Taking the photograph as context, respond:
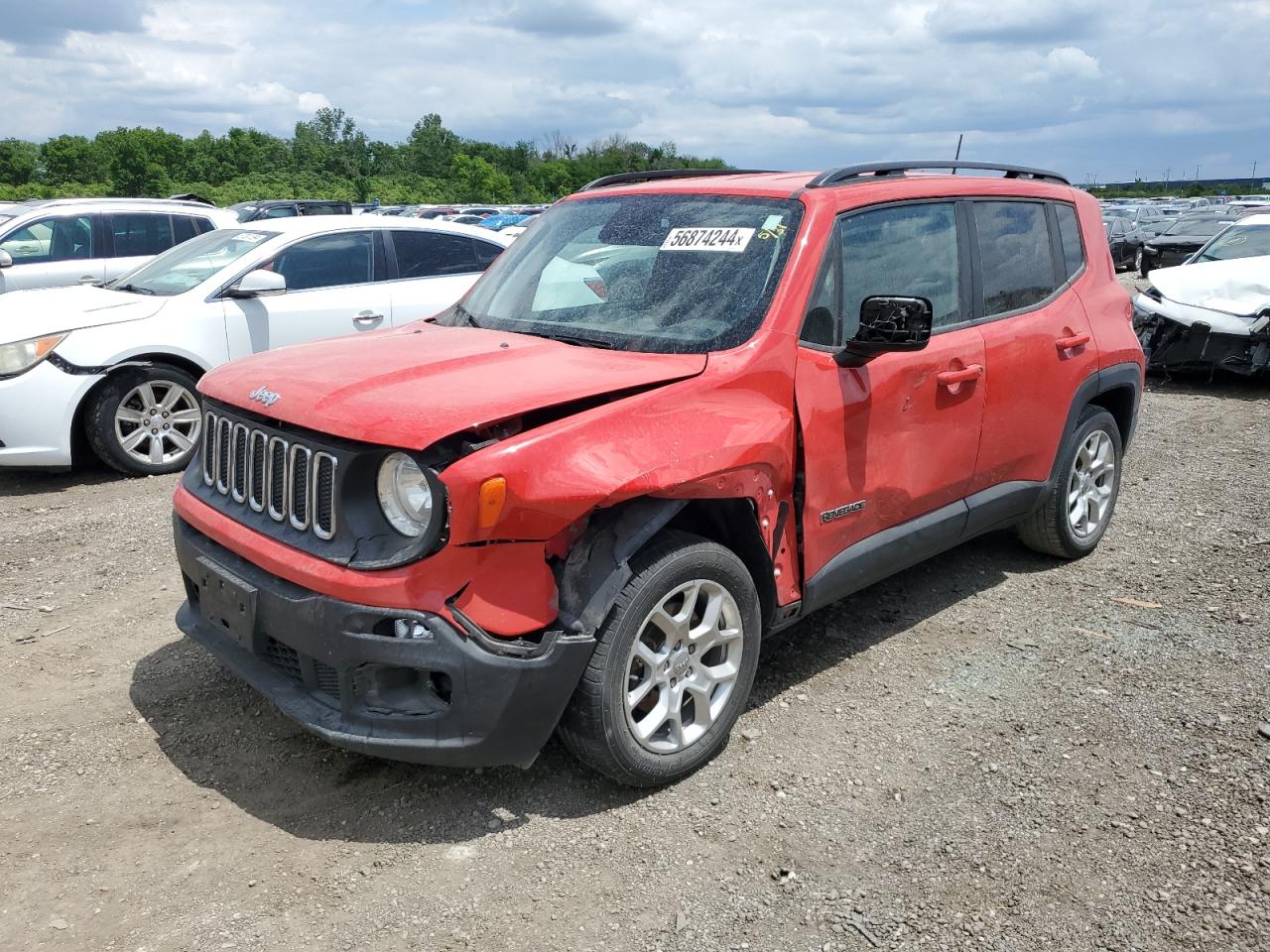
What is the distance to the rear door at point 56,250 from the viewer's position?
10.4 meters

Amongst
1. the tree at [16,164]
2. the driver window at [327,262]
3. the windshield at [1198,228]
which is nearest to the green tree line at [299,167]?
the tree at [16,164]

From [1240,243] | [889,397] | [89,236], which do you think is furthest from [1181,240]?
[889,397]

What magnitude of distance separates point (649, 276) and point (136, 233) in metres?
8.69

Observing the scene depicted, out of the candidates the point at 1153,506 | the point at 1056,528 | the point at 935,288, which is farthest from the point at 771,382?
the point at 1153,506

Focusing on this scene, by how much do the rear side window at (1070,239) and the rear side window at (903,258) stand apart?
3.24 ft

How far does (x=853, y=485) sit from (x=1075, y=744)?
1204 mm

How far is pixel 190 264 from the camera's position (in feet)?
25.5

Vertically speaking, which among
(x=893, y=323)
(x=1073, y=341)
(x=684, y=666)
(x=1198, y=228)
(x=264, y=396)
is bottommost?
(x=684, y=666)

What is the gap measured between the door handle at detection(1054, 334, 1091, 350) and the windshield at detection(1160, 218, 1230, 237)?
64.7ft

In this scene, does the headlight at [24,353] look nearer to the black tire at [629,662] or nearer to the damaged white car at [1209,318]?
the black tire at [629,662]

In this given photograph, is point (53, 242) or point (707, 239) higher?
point (53, 242)

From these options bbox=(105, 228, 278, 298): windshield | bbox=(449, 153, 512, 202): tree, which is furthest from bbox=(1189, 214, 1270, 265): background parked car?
bbox=(449, 153, 512, 202): tree

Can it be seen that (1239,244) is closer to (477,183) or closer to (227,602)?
(227,602)

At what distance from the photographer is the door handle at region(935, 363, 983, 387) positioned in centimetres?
405
